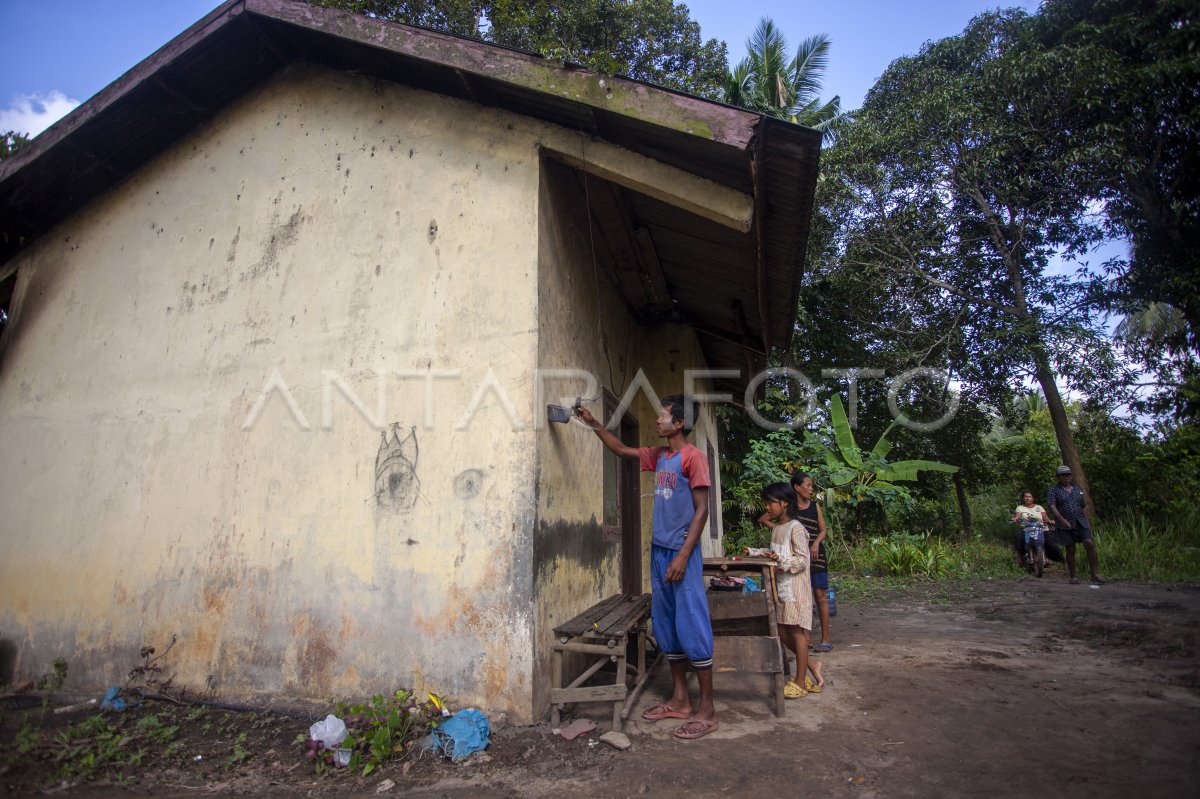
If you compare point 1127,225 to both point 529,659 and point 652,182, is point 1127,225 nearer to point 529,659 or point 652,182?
point 652,182

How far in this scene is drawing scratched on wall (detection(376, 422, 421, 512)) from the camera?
3.95 m

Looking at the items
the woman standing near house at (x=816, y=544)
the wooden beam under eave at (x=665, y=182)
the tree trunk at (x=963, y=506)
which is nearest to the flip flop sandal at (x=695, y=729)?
the woman standing near house at (x=816, y=544)

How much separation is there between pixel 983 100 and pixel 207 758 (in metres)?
15.2

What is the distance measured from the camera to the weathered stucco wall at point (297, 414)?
12.5ft

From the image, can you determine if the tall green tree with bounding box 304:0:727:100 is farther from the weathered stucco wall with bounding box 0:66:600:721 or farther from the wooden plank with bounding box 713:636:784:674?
the wooden plank with bounding box 713:636:784:674

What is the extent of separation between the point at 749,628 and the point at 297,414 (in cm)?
348

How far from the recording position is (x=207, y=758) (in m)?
3.40

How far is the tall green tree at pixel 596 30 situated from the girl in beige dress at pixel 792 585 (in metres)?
9.52

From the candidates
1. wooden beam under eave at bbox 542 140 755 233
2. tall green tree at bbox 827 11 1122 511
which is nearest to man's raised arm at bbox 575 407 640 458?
wooden beam under eave at bbox 542 140 755 233

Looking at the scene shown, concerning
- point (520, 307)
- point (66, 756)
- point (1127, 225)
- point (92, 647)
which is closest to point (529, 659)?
point (520, 307)

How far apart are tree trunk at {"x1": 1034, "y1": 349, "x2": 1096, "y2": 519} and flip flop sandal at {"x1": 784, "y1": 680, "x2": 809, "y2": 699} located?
1043cm

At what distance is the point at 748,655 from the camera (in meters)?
3.89

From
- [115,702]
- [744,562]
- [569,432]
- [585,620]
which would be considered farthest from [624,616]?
[115,702]

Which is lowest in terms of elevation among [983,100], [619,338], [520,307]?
[520,307]
